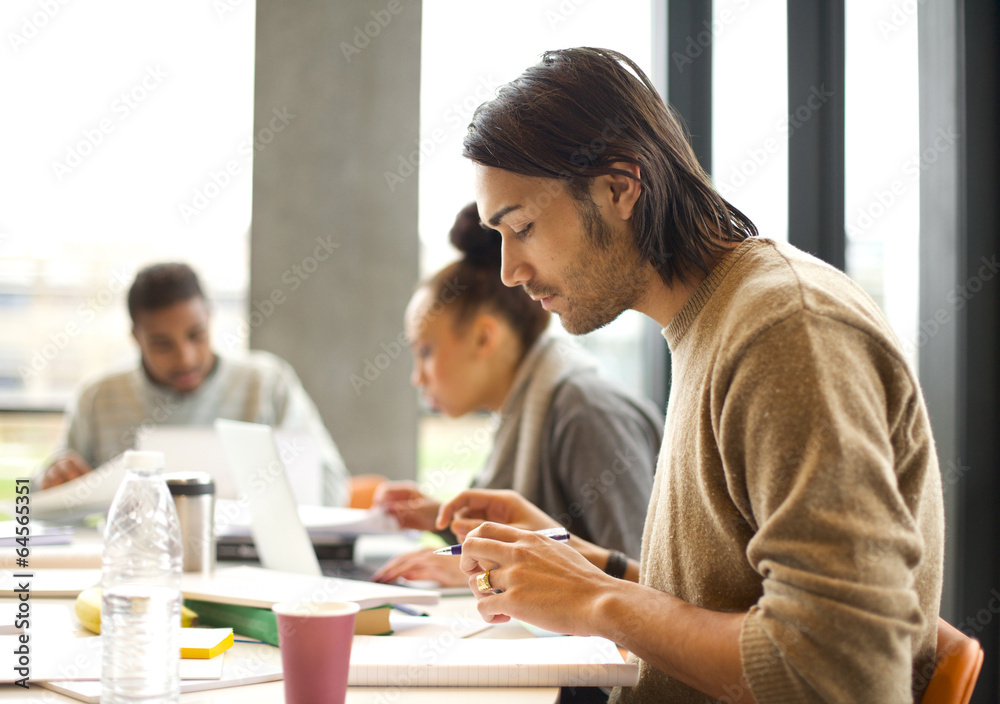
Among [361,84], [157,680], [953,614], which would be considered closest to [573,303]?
[157,680]

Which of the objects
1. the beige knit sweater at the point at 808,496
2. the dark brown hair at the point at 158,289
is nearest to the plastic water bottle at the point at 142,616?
the beige knit sweater at the point at 808,496

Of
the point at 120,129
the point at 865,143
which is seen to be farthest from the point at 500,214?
the point at 120,129

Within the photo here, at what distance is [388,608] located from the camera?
108 cm

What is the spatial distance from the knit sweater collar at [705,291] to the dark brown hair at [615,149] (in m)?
0.03

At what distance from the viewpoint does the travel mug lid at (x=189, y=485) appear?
Answer: 1253 mm

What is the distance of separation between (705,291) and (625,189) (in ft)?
0.63

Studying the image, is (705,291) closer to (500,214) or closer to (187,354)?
(500,214)

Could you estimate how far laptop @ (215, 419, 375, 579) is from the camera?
127cm

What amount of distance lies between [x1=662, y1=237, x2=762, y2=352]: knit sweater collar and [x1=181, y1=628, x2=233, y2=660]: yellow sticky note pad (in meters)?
0.71

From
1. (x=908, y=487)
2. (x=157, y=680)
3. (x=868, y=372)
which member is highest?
Answer: (x=868, y=372)

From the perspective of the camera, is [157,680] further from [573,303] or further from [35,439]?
[35,439]

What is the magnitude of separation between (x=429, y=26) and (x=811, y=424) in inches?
143

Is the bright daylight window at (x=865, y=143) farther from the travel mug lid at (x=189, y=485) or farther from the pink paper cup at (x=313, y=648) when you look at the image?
the travel mug lid at (x=189, y=485)

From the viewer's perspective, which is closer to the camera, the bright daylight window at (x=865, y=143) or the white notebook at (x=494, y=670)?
the white notebook at (x=494, y=670)
